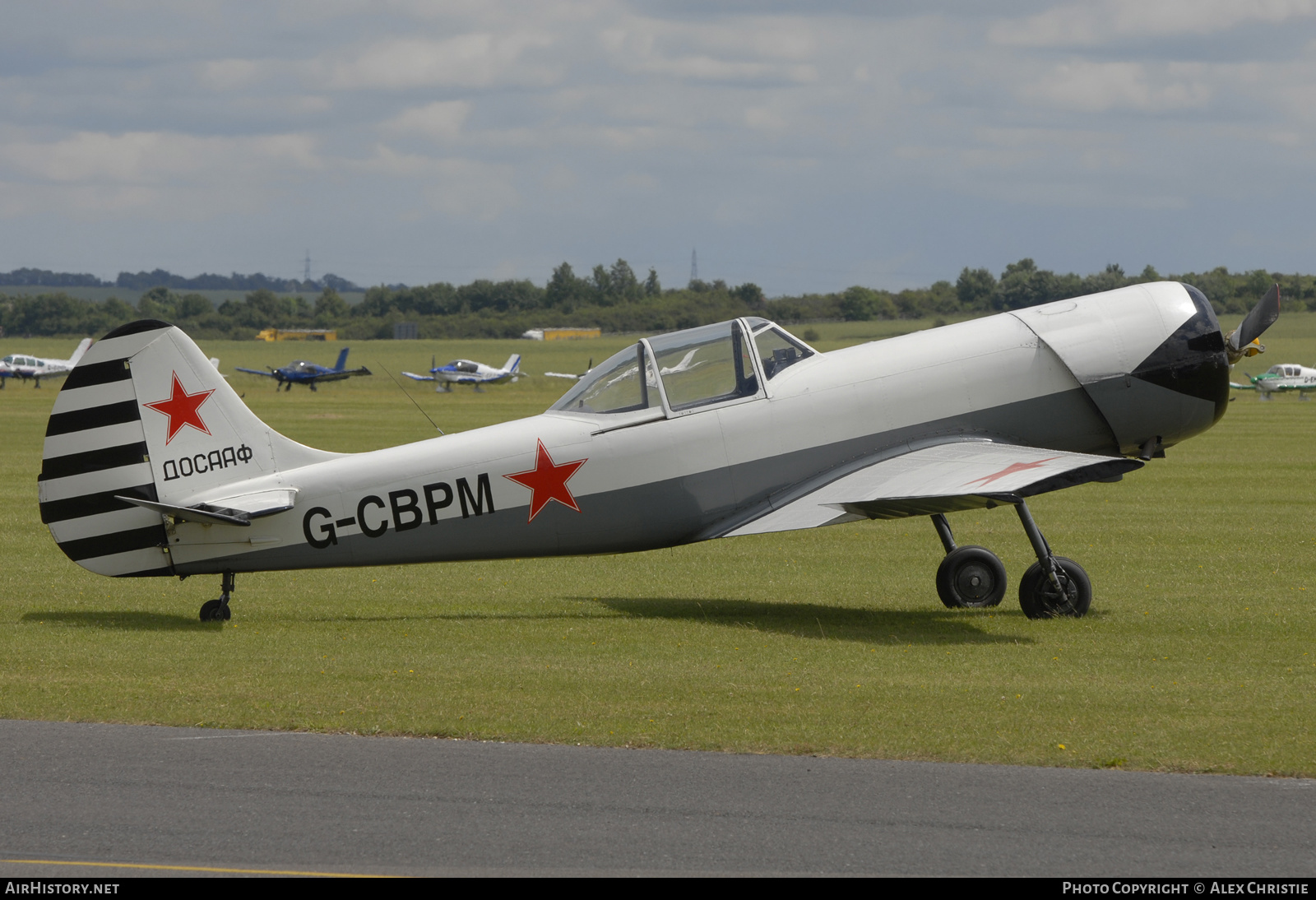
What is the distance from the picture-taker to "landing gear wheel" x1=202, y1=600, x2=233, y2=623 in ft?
36.6

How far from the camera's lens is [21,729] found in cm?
761

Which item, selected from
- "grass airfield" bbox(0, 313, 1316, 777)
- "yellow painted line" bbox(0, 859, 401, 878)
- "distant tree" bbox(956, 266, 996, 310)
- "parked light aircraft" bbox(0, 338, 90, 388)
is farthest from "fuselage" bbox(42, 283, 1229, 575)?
"distant tree" bbox(956, 266, 996, 310)

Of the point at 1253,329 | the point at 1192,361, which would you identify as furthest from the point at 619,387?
the point at 1253,329

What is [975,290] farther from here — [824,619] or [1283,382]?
[824,619]

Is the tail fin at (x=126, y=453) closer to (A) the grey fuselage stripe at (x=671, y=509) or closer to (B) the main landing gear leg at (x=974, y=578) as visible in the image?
(A) the grey fuselage stripe at (x=671, y=509)

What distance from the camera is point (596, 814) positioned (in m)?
6.02

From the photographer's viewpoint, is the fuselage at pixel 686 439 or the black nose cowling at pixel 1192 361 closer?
the fuselage at pixel 686 439

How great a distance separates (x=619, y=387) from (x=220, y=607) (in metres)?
3.78

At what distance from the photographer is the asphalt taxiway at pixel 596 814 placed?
17.6 ft

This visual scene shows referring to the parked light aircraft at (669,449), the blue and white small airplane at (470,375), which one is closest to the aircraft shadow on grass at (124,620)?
the parked light aircraft at (669,449)

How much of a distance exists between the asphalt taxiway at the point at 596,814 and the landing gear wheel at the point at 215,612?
3.80 metres

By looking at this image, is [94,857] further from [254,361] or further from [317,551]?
[254,361]

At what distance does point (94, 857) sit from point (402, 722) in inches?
96.7
